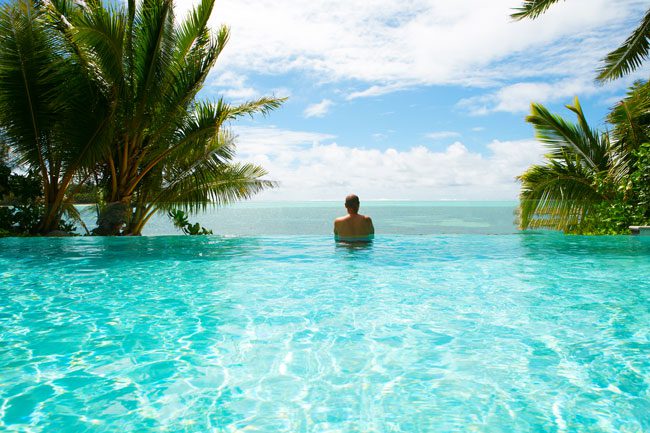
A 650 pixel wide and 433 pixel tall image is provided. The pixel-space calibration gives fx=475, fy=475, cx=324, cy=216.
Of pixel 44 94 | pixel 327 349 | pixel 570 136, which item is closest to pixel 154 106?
pixel 44 94

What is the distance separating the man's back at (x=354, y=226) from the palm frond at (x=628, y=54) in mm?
9220

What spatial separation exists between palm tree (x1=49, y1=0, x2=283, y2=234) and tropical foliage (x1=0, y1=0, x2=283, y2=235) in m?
0.02

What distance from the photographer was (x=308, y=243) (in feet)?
32.9

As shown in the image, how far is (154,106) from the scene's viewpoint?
1140 cm

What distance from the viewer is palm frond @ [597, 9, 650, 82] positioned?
41.4 ft

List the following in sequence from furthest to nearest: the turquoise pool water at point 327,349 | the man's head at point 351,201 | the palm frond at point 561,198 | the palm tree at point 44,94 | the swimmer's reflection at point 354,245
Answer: the palm frond at point 561,198 → the palm tree at point 44,94 → the swimmer's reflection at point 354,245 → the man's head at point 351,201 → the turquoise pool water at point 327,349

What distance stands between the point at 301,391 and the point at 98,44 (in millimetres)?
9820

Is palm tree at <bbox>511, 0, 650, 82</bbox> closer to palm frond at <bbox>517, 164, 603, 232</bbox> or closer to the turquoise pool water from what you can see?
palm frond at <bbox>517, 164, 603, 232</bbox>

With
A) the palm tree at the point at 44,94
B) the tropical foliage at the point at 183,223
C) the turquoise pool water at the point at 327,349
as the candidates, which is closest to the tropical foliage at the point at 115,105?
the palm tree at the point at 44,94

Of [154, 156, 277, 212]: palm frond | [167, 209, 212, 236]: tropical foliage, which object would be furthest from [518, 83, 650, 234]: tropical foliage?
[167, 209, 212, 236]: tropical foliage

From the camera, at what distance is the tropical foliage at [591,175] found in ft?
36.3

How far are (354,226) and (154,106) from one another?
5.92 meters

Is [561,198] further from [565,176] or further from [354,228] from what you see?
[354,228]

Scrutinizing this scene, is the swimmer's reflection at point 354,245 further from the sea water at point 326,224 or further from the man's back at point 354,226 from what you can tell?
the sea water at point 326,224
